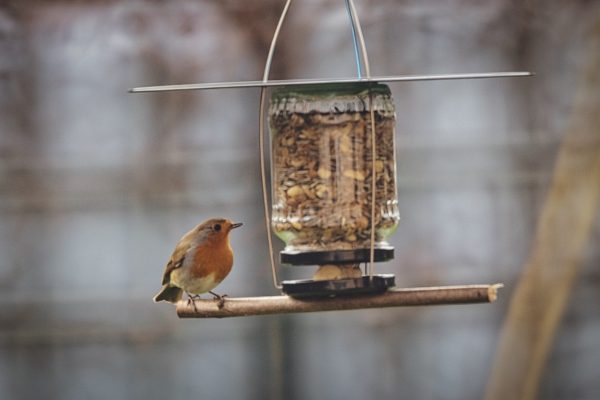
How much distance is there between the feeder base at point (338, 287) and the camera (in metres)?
2.01

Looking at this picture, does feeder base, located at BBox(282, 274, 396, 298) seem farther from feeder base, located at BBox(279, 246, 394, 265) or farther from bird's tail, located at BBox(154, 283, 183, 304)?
bird's tail, located at BBox(154, 283, 183, 304)

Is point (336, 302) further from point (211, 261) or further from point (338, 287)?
point (211, 261)

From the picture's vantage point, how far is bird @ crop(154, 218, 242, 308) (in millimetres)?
2332

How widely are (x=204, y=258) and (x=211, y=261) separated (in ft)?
0.06

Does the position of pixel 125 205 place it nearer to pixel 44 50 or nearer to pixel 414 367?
pixel 44 50

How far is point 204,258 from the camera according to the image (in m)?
2.33

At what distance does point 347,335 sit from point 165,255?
0.89 meters

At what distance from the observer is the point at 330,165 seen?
2.16m

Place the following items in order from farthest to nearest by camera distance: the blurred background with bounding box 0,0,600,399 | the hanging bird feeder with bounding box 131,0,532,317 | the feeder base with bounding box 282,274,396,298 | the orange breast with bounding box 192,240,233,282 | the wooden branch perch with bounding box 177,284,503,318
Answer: the blurred background with bounding box 0,0,600,399 < the orange breast with bounding box 192,240,233,282 < the hanging bird feeder with bounding box 131,0,532,317 < the feeder base with bounding box 282,274,396,298 < the wooden branch perch with bounding box 177,284,503,318

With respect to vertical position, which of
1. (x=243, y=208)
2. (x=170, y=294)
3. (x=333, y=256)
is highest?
(x=243, y=208)

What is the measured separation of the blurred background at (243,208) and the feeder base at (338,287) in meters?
2.22

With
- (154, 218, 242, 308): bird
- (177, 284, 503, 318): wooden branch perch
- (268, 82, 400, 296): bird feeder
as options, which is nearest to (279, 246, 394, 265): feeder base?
(268, 82, 400, 296): bird feeder

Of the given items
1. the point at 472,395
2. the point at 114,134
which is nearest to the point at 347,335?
the point at 472,395

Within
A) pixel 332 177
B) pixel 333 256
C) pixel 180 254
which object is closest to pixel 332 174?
pixel 332 177
